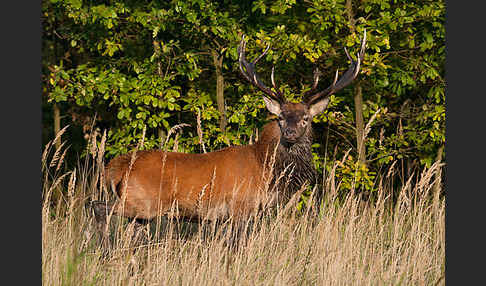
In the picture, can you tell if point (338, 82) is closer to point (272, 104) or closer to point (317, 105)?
point (317, 105)

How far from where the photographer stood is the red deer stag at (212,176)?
5996mm

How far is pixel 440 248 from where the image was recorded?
570 centimetres

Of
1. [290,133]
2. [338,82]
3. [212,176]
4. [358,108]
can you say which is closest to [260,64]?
[358,108]

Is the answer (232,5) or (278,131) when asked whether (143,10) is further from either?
(278,131)

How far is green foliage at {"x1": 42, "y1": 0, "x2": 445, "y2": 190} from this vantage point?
Result: 779 cm

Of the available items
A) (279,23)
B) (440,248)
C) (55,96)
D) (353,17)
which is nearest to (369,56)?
(353,17)

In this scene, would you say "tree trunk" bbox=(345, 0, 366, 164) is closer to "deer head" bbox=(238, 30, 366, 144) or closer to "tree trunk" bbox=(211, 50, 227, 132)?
"deer head" bbox=(238, 30, 366, 144)

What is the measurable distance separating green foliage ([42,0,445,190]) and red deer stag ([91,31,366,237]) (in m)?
1.26

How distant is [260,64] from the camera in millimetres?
8930

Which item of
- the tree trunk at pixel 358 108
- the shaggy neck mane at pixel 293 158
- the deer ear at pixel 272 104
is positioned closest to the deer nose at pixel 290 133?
the shaggy neck mane at pixel 293 158

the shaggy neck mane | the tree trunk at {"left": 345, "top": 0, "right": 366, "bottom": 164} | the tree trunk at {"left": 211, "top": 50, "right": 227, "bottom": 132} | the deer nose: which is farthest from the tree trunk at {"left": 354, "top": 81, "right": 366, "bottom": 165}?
the deer nose

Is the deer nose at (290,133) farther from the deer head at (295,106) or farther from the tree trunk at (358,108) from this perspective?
the tree trunk at (358,108)

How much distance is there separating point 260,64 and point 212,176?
10.5 feet

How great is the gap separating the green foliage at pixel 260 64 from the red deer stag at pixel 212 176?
126 cm
